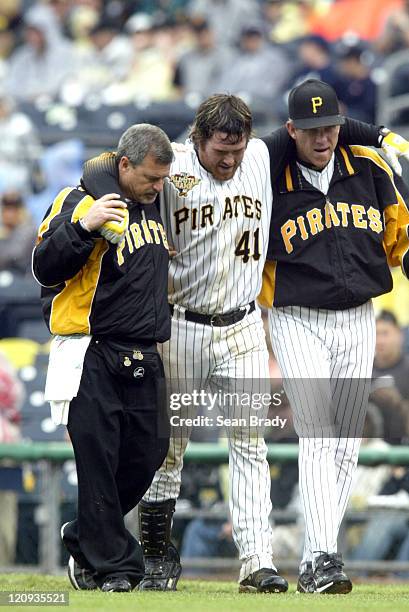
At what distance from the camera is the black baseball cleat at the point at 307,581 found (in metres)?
5.25

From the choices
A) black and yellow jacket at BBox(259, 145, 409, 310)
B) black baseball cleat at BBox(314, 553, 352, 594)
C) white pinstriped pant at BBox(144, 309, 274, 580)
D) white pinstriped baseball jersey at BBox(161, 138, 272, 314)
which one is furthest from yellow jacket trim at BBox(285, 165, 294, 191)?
black baseball cleat at BBox(314, 553, 352, 594)

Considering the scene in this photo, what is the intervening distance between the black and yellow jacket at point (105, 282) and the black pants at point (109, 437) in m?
0.11

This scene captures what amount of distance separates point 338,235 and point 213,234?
56 cm

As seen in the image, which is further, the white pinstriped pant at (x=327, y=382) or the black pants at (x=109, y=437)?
the white pinstriped pant at (x=327, y=382)

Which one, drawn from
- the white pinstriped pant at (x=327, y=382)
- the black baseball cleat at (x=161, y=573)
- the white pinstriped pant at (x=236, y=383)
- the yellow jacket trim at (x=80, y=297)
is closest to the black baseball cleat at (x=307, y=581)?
the white pinstriped pant at (x=327, y=382)

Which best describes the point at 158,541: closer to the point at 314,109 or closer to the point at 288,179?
the point at 288,179

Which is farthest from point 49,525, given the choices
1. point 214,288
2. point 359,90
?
point 359,90

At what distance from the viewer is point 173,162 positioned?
17.7 feet

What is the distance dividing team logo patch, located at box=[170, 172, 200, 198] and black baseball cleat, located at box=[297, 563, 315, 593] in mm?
1664

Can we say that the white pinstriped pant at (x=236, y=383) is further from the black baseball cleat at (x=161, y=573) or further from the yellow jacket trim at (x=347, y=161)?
the yellow jacket trim at (x=347, y=161)

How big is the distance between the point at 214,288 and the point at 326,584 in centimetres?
132

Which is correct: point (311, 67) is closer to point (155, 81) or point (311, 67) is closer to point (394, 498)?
point (155, 81)

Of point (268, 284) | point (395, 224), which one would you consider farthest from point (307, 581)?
point (395, 224)

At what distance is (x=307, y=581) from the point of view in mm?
5285
